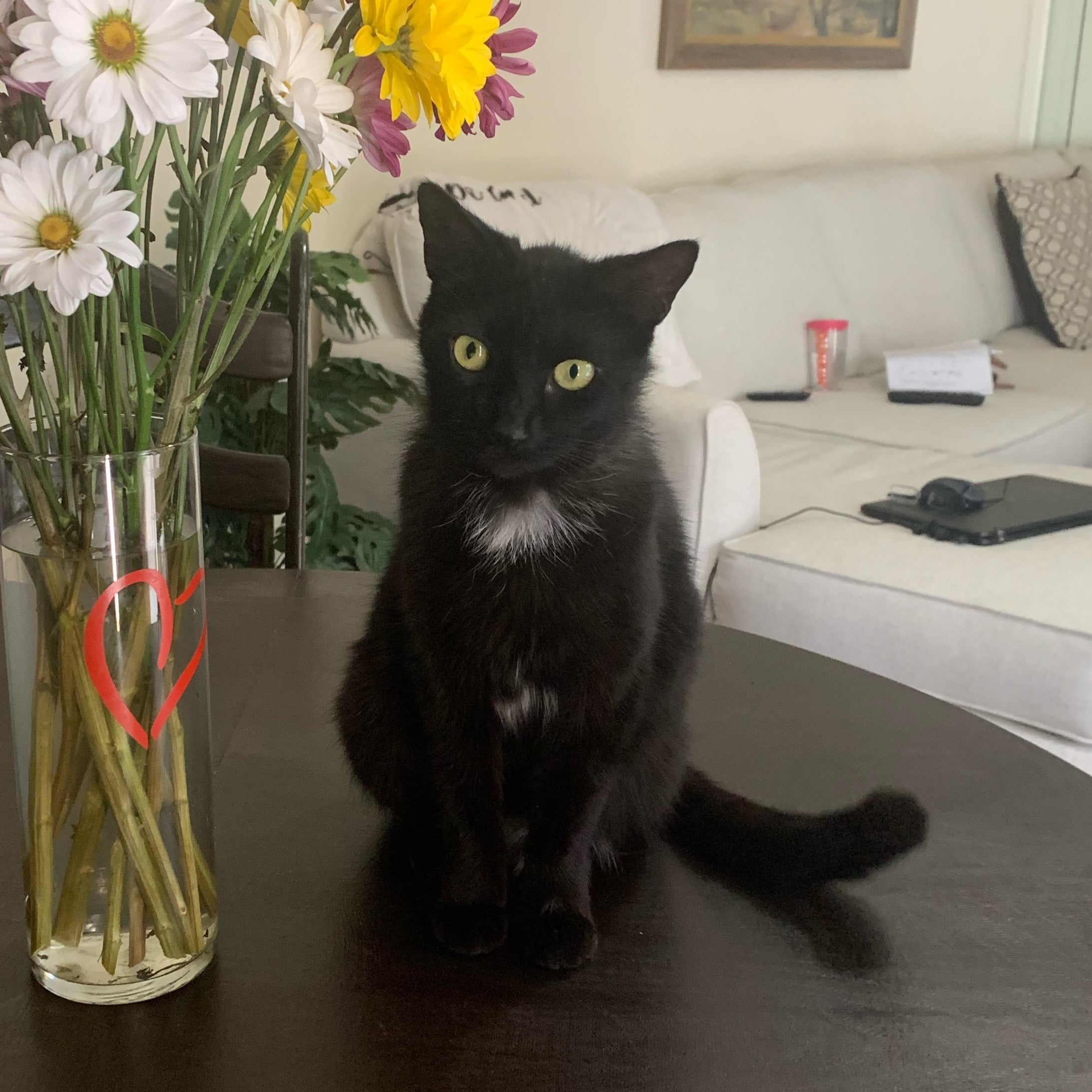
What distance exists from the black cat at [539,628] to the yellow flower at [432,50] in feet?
0.83

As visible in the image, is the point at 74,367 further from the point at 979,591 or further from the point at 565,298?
the point at 979,591

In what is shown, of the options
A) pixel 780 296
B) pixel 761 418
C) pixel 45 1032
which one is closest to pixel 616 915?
pixel 45 1032

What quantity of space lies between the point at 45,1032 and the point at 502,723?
0.32 metres

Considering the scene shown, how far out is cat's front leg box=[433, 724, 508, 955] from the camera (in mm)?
696

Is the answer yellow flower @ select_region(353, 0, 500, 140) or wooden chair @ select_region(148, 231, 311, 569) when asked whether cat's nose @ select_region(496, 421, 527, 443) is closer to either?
yellow flower @ select_region(353, 0, 500, 140)

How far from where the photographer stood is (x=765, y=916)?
28.0 inches

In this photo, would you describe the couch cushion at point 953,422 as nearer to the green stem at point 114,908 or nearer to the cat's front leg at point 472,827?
the cat's front leg at point 472,827

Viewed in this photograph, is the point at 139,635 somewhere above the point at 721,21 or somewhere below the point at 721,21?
below

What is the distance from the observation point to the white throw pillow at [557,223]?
7.57ft

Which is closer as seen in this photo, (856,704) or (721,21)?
(856,704)

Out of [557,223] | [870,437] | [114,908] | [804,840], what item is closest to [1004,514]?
[870,437]

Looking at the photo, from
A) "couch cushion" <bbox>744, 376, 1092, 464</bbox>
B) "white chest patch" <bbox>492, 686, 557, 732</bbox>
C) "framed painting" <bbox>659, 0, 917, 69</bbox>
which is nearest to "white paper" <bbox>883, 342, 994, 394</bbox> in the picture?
"couch cushion" <bbox>744, 376, 1092, 464</bbox>

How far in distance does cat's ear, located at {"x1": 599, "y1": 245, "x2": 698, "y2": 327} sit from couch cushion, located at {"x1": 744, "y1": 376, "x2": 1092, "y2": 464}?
1905mm

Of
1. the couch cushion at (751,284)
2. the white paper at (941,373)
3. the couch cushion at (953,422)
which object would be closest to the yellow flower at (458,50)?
the couch cushion at (953,422)
